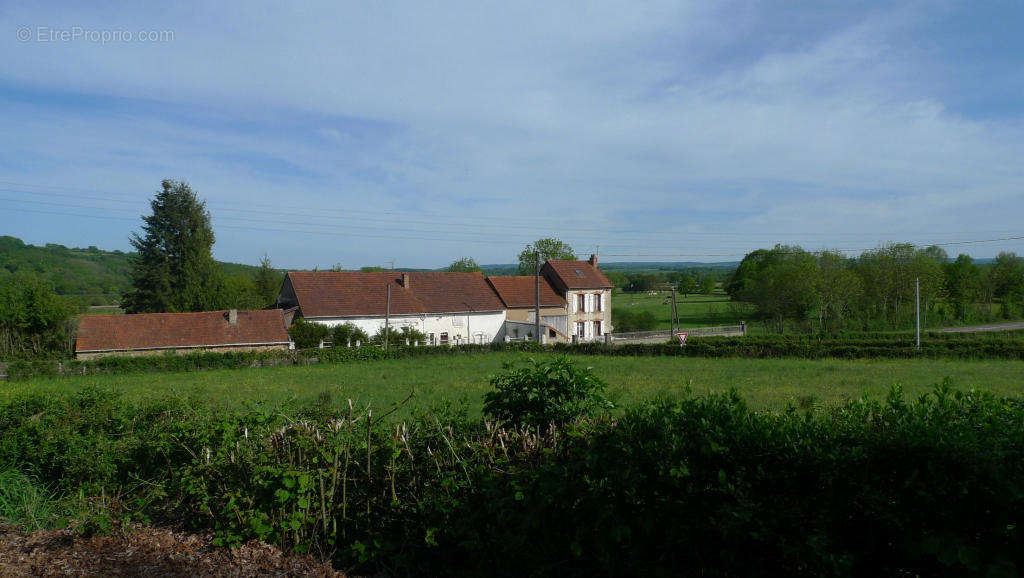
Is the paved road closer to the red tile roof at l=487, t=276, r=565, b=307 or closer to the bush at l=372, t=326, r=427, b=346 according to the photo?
the red tile roof at l=487, t=276, r=565, b=307

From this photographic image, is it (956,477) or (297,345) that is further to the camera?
(297,345)

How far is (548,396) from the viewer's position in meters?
4.91

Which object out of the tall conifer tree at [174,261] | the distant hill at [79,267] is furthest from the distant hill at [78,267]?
the tall conifer tree at [174,261]

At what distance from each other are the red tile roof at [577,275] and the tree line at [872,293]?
46.9 feet

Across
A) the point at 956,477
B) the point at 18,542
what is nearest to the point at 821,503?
the point at 956,477

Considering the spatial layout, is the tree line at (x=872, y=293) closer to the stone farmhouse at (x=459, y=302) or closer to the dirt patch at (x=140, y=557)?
the stone farmhouse at (x=459, y=302)

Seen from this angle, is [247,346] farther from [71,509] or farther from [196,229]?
[71,509]

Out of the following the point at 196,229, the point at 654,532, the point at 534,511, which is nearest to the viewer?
the point at 654,532

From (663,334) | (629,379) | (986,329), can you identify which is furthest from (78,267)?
(986,329)

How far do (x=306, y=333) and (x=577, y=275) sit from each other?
23.4 m

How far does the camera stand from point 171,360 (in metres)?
28.6

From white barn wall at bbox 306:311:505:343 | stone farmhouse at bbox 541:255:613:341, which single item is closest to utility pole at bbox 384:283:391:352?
white barn wall at bbox 306:311:505:343

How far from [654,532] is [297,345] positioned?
34.7m

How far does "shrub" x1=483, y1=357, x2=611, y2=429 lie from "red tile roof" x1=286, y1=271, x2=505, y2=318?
3404 cm
